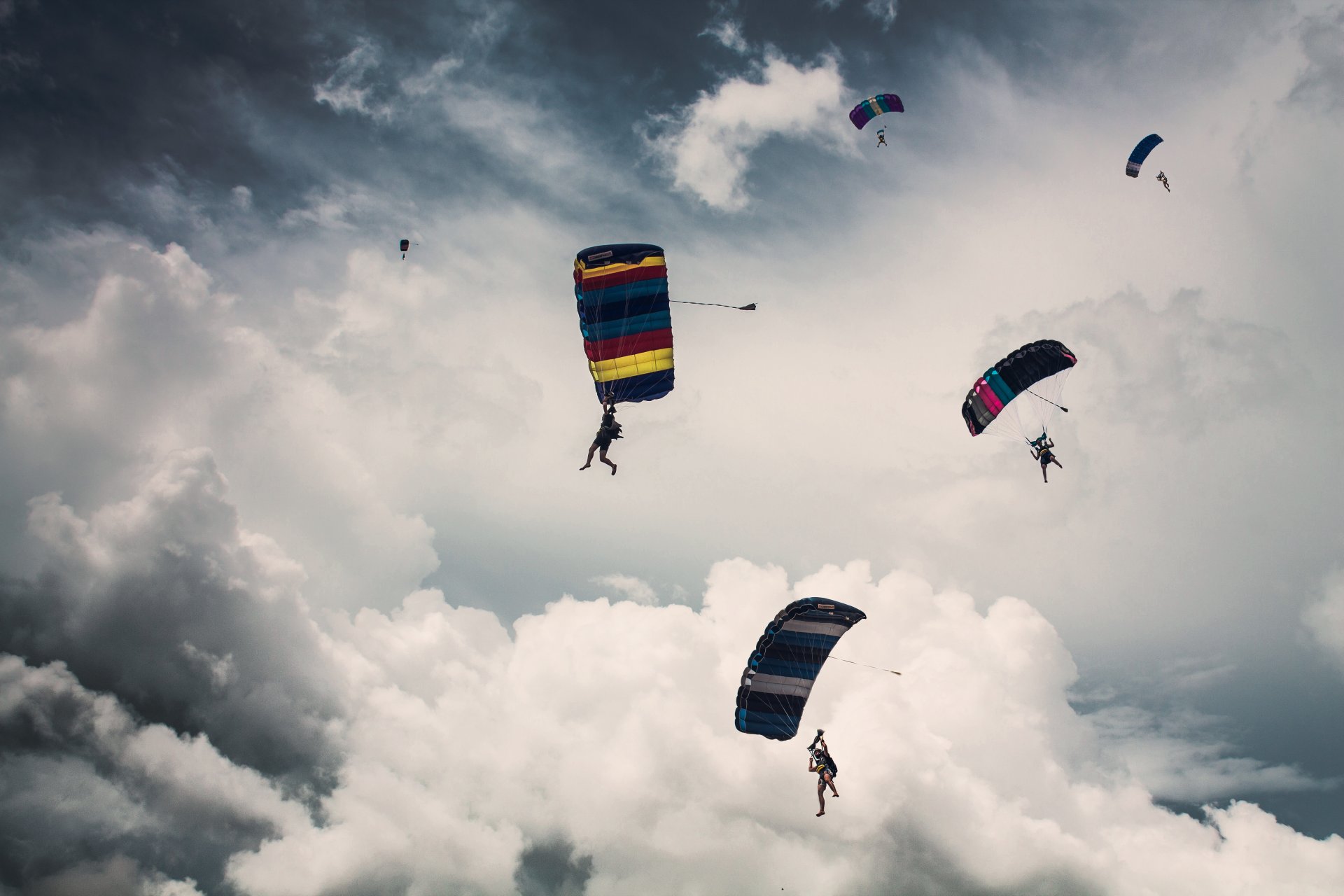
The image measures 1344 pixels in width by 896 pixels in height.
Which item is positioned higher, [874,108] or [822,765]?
[874,108]

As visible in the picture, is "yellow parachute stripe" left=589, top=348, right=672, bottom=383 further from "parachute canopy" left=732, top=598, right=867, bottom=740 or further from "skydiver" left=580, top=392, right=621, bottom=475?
"parachute canopy" left=732, top=598, right=867, bottom=740

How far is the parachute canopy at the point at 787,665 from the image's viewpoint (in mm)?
26984

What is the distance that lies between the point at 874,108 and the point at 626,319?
2242 centimetres

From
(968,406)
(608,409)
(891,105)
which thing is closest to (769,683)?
(608,409)

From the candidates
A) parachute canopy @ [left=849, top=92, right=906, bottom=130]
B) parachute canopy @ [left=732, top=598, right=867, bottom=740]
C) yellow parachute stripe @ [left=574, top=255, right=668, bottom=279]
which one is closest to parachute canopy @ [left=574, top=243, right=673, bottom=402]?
yellow parachute stripe @ [left=574, top=255, right=668, bottom=279]

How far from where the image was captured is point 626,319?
2628cm

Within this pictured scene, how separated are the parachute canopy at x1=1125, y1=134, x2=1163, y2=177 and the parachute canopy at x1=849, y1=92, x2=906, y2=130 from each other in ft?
36.7

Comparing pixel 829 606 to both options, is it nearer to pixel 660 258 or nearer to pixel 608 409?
pixel 608 409

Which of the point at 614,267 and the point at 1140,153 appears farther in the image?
the point at 1140,153

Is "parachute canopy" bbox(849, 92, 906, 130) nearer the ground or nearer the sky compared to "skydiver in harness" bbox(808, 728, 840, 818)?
nearer the sky

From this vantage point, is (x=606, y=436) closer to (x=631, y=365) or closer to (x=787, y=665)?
(x=631, y=365)

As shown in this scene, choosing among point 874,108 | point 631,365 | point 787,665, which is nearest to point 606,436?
point 631,365

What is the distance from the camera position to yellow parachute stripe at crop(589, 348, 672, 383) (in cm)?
2648

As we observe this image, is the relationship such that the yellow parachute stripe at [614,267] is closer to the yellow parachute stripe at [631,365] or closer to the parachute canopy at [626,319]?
the parachute canopy at [626,319]
